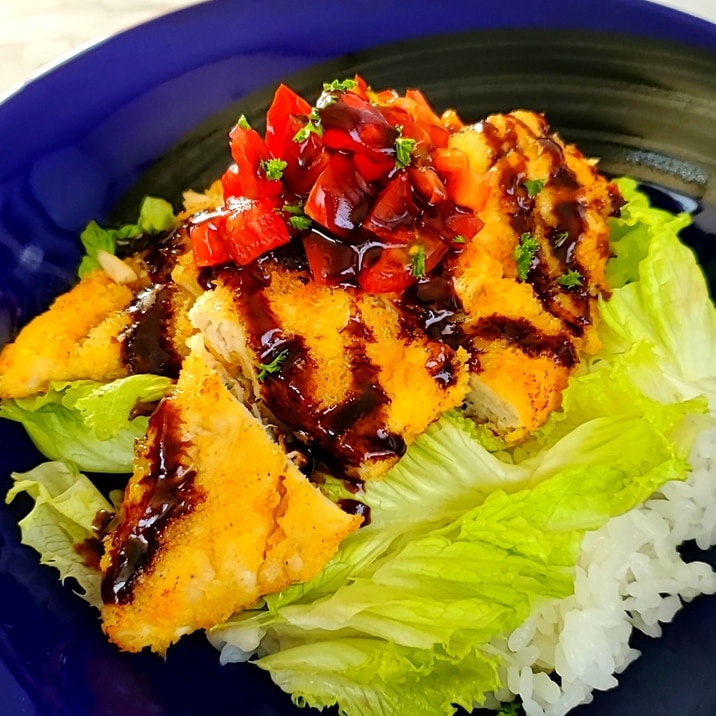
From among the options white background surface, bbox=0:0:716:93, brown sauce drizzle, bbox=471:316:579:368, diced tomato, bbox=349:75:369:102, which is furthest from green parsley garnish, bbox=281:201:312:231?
white background surface, bbox=0:0:716:93

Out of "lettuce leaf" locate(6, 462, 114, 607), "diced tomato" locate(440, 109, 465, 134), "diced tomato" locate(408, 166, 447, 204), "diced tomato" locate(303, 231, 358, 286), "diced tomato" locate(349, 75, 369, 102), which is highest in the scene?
"diced tomato" locate(349, 75, 369, 102)

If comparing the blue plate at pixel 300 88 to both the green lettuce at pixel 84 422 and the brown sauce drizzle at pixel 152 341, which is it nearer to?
the green lettuce at pixel 84 422

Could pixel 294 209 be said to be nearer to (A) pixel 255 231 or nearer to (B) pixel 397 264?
(A) pixel 255 231

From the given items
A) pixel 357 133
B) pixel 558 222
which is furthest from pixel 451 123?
pixel 357 133

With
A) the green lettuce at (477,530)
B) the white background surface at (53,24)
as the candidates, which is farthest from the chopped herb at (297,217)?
the white background surface at (53,24)

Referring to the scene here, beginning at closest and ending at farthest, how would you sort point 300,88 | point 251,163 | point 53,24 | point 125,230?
point 251,163 < point 125,230 < point 300,88 < point 53,24

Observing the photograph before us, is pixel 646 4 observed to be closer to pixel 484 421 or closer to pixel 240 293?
pixel 484 421

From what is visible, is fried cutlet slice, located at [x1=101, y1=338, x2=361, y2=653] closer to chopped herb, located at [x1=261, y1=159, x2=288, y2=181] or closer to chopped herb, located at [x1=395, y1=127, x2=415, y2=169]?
chopped herb, located at [x1=261, y1=159, x2=288, y2=181]

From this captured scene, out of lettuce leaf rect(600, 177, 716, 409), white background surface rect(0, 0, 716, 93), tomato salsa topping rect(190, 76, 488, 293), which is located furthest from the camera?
white background surface rect(0, 0, 716, 93)
